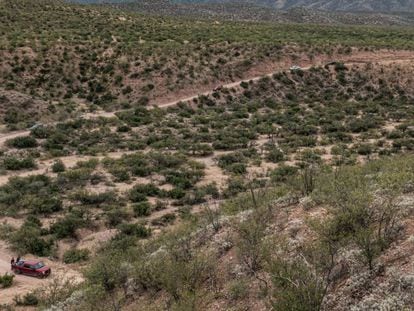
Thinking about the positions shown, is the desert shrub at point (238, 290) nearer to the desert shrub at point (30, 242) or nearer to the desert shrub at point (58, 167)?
the desert shrub at point (30, 242)

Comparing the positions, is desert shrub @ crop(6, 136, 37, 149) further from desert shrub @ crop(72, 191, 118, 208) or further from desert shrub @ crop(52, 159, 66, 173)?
desert shrub @ crop(72, 191, 118, 208)

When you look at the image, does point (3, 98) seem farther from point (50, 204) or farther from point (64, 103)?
point (50, 204)

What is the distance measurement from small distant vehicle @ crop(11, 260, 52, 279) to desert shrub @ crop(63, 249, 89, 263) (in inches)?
58.0

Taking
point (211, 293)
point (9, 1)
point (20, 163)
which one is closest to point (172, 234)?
point (211, 293)

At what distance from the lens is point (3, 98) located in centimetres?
4647

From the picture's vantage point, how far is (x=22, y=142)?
37.8 metres

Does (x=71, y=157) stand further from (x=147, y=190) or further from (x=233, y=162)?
(x=233, y=162)

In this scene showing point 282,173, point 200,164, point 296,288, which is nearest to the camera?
point 296,288

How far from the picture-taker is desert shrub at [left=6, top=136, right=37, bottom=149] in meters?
37.6

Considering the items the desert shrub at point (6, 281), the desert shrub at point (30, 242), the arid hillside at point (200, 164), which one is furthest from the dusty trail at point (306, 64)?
the desert shrub at point (6, 281)

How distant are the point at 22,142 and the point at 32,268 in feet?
65.7

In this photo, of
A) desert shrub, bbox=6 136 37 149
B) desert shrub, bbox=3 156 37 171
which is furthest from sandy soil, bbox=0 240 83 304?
desert shrub, bbox=6 136 37 149

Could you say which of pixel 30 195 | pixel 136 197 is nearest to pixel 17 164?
pixel 30 195

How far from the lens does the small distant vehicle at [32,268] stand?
20.1 meters
